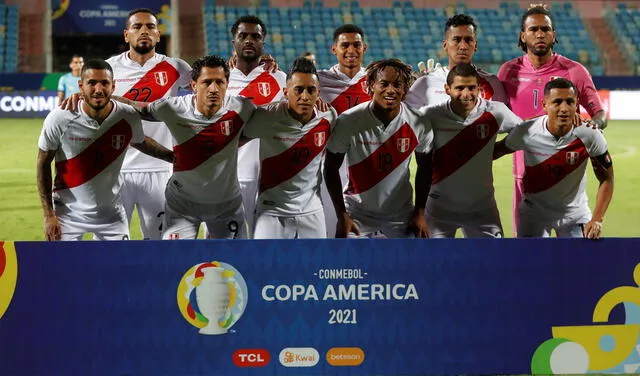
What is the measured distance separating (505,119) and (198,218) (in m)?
1.80

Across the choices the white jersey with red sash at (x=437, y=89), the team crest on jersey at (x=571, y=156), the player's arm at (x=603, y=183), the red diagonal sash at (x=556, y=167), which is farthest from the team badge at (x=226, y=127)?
the player's arm at (x=603, y=183)

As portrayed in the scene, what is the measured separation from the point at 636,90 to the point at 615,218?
12332 millimetres

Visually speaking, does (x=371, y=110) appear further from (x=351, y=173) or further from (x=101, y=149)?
(x=101, y=149)

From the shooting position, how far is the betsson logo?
13.0 ft

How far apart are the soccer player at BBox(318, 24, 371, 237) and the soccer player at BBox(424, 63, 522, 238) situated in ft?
2.62

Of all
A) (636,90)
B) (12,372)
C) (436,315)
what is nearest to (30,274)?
(12,372)

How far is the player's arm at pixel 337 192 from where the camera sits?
4.80m

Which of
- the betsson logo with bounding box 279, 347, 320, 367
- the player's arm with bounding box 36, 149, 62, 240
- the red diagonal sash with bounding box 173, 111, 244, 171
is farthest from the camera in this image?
the red diagonal sash with bounding box 173, 111, 244, 171

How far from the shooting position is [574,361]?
4.07 metres

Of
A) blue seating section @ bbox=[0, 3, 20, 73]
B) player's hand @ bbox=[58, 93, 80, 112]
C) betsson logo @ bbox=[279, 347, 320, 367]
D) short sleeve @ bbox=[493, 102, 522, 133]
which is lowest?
betsson logo @ bbox=[279, 347, 320, 367]

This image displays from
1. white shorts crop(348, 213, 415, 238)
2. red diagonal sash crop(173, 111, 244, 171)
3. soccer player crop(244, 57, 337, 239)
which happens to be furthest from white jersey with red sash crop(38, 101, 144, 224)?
white shorts crop(348, 213, 415, 238)

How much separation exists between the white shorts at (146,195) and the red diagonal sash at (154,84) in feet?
1.64

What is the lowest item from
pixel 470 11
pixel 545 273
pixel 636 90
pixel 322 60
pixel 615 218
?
pixel 545 273

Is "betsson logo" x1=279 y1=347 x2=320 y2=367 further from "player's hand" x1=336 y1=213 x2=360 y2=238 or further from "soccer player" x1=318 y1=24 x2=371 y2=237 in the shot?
"soccer player" x1=318 y1=24 x2=371 y2=237
